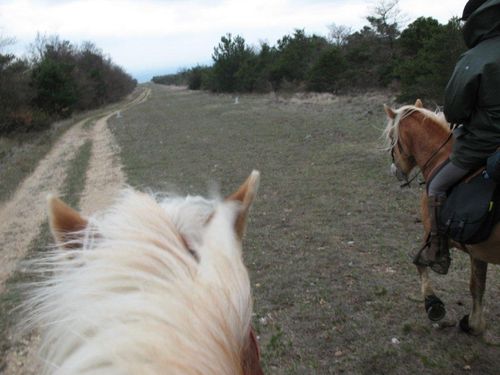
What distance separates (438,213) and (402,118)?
1198mm

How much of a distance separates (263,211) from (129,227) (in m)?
6.81

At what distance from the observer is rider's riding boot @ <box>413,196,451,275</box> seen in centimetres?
333

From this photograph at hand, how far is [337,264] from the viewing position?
5.43 metres

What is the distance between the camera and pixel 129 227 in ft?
3.66

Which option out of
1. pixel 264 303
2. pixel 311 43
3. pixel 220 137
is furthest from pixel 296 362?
pixel 311 43

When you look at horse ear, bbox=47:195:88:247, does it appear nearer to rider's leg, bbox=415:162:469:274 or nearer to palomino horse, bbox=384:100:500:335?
rider's leg, bbox=415:162:469:274

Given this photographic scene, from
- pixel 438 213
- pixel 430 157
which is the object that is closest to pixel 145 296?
pixel 438 213

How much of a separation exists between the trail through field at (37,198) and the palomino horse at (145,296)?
15.0 inches

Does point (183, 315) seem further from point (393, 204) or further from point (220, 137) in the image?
point (220, 137)

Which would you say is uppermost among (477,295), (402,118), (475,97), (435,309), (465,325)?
(475,97)

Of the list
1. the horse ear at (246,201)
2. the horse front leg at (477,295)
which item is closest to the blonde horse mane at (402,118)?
the horse front leg at (477,295)

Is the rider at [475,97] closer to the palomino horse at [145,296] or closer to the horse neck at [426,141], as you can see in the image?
the horse neck at [426,141]

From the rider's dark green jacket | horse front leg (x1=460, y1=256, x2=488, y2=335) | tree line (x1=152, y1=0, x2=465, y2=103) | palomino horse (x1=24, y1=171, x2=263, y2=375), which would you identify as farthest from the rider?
tree line (x1=152, y1=0, x2=465, y2=103)

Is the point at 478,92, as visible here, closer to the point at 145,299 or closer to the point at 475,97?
the point at 475,97
